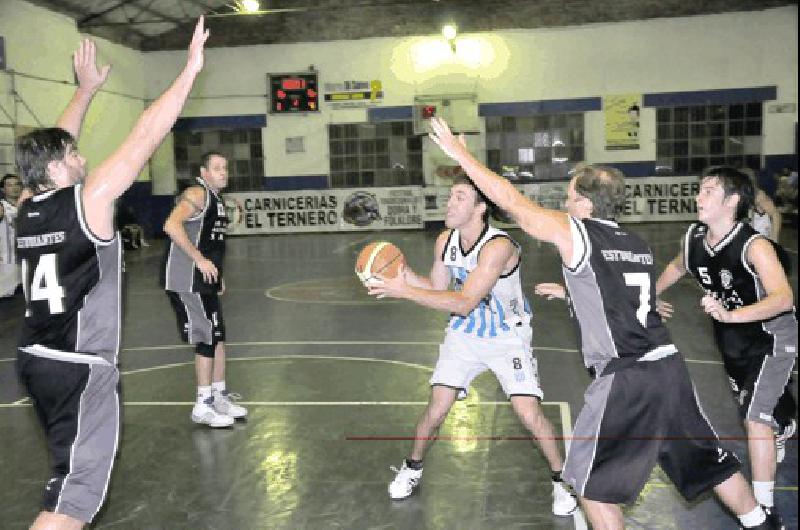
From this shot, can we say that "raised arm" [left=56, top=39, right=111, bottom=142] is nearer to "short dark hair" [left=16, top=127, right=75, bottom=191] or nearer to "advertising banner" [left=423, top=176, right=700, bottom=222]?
"short dark hair" [left=16, top=127, right=75, bottom=191]

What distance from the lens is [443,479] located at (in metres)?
5.27

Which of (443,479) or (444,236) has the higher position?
(444,236)

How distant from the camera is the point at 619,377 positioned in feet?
11.4

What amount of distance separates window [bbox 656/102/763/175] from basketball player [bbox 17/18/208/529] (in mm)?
23346

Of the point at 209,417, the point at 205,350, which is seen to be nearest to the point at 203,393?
the point at 209,417

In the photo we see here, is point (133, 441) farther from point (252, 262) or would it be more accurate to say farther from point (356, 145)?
point (356, 145)

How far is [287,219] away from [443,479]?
70.4 ft

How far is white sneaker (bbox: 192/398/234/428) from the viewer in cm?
647

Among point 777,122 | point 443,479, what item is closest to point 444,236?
point 443,479

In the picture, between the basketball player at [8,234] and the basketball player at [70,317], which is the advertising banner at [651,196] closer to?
the basketball player at [8,234]

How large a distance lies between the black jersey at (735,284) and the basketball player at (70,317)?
290 centimetres

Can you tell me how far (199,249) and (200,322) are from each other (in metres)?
0.61

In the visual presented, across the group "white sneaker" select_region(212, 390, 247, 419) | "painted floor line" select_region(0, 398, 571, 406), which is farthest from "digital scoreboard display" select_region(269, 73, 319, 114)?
"white sneaker" select_region(212, 390, 247, 419)

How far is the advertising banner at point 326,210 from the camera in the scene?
25484mm
